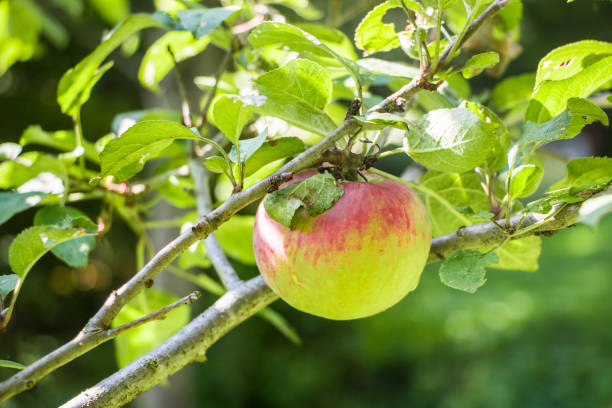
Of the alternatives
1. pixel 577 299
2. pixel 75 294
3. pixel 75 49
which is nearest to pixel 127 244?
pixel 75 294

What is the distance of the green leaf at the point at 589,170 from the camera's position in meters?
0.49

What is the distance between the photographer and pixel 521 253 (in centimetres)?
58

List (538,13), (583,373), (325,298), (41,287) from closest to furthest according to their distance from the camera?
(325,298) < (583,373) < (41,287) < (538,13)

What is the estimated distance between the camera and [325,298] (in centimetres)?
47

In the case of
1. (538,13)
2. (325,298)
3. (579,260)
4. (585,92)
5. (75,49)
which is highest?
(585,92)

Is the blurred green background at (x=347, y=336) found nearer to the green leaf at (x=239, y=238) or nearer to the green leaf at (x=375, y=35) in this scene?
the green leaf at (x=239, y=238)

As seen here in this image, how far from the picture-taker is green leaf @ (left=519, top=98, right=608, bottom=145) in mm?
430

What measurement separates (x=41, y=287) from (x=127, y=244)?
1.70 feet

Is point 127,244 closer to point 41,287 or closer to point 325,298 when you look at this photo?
point 41,287

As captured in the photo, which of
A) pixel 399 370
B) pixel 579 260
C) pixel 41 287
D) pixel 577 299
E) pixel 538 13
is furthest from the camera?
pixel 538 13

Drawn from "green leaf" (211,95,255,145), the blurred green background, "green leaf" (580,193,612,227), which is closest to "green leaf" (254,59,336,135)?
"green leaf" (211,95,255,145)

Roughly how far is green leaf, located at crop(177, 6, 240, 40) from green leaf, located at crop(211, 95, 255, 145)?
161mm

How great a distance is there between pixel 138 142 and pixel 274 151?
0.12 metres

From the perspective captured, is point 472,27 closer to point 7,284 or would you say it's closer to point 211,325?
point 211,325
